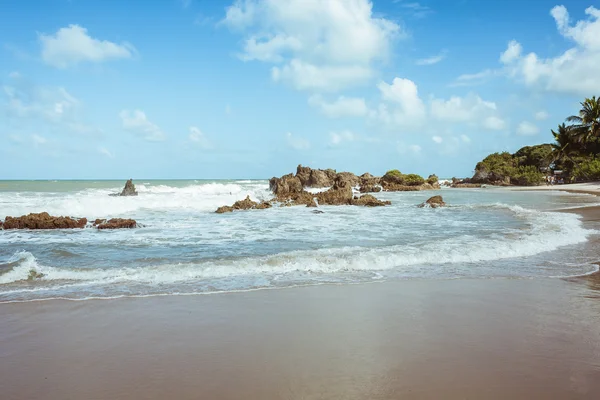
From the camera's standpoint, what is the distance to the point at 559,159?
6375cm

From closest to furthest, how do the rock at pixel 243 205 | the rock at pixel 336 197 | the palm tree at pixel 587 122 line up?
the rock at pixel 243 205 → the rock at pixel 336 197 → the palm tree at pixel 587 122

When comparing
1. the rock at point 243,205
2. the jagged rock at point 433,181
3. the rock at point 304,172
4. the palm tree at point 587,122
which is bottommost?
the rock at point 243,205

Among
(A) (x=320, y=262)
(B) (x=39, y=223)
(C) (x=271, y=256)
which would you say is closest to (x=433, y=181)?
(B) (x=39, y=223)

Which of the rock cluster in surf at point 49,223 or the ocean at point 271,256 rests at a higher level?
the rock cluster in surf at point 49,223

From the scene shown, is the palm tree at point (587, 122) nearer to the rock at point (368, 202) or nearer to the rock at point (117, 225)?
the rock at point (368, 202)

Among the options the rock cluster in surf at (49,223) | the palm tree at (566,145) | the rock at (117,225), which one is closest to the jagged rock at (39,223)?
the rock cluster in surf at (49,223)

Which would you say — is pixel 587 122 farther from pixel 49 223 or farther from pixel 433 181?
pixel 49 223

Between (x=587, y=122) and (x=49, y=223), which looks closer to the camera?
(x=49, y=223)

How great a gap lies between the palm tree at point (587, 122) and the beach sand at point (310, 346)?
57837 mm

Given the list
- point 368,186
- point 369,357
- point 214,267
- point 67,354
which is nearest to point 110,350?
point 67,354

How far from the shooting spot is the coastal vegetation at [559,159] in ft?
175

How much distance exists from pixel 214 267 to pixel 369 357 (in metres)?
4.96

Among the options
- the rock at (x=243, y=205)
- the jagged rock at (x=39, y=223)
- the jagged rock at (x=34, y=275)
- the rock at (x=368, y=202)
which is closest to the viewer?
the jagged rock at (x=34, y=275)

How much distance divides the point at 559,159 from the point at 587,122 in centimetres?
1095
